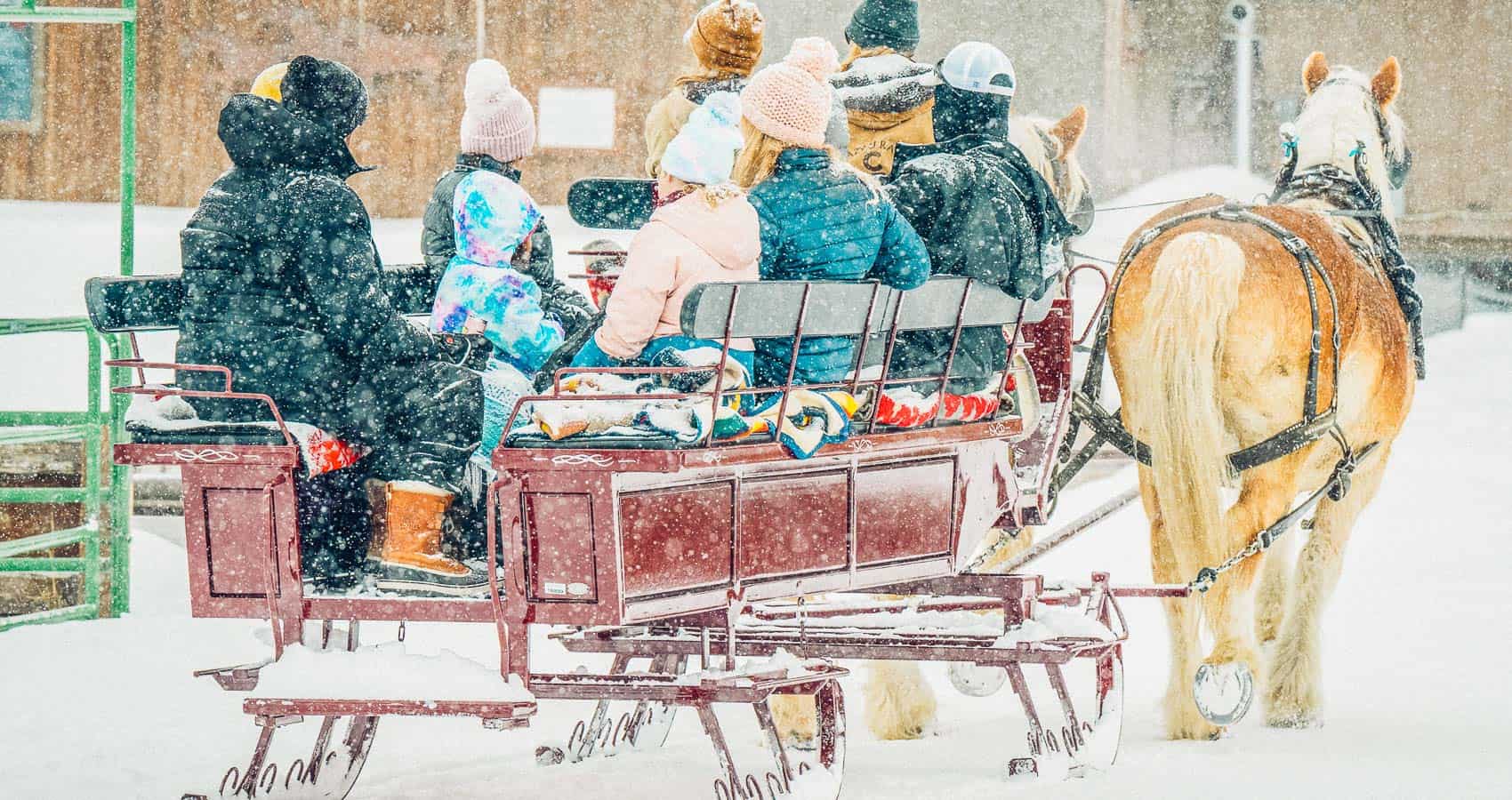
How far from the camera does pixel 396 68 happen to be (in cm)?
1323

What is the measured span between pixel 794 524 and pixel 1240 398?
209 cm

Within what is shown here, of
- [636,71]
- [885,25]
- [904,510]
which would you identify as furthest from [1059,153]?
[636,71]

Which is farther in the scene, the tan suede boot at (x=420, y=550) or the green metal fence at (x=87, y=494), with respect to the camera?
the green metal fence at (x=87, y=494)

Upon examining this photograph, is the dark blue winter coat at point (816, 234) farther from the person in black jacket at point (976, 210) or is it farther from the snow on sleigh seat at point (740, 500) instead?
the person in black jacket at point (976, 210)

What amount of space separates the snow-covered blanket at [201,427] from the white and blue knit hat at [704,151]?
3.29 feet

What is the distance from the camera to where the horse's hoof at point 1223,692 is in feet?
17.8

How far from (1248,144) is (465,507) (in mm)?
11916

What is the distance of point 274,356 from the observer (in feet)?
13.6

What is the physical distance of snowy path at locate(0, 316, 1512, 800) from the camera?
4.80m

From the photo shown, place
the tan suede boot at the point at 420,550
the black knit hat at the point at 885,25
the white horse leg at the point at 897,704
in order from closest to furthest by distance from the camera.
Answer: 1. the tan suede boot at the point at 420,550
2. the white horse leg at the point at 897,704
3. the black knit hat at the point at 885,25

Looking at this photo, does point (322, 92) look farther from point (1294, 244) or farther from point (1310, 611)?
point (1310, 611)

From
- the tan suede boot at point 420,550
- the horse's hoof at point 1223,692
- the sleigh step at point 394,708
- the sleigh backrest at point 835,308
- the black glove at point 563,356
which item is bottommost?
the horse's hoof at point 1223,692

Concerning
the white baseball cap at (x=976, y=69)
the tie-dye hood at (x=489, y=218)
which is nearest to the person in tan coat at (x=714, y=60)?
the white baseball cap at (x=976, y=69)

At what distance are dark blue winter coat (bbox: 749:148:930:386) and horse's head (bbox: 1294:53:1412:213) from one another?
9.54 feet
